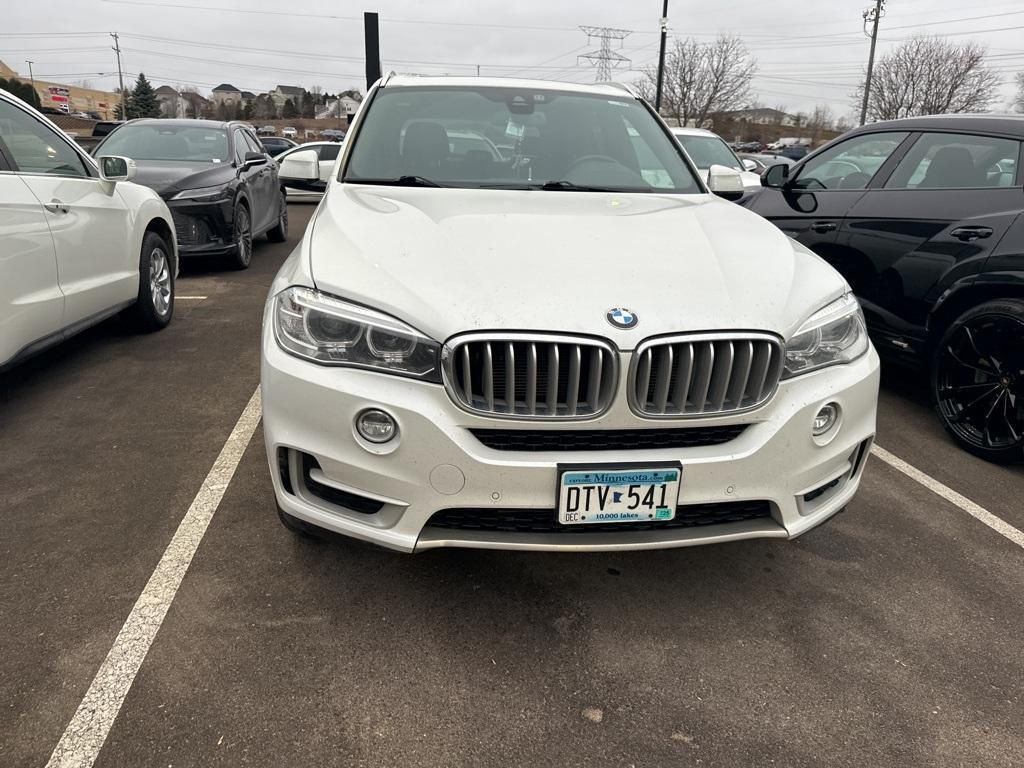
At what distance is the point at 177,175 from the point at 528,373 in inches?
271

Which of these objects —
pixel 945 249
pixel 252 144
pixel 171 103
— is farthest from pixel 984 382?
pixel 171 103

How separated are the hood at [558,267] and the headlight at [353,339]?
0.04 m

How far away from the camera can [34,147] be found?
4180 millimetres

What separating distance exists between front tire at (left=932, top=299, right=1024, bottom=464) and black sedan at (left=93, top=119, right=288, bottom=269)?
645 centimetres

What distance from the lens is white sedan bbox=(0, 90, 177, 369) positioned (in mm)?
3668

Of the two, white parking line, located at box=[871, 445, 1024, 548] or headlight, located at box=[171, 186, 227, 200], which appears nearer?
white parking line, located at box=[871, 445, 1024, 548]

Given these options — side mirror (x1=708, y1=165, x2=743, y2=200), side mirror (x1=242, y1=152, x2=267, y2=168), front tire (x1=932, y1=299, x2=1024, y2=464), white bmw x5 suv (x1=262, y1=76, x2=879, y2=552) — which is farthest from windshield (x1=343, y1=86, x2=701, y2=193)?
side mirror (x1=242, y1=152, x2=267, y2=168)

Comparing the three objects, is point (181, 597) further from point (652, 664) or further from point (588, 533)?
point (652, 664)

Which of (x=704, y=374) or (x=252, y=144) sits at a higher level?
(x=252, y=144)

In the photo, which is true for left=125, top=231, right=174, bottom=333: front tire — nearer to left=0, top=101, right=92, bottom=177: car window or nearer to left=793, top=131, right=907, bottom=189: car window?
left=0, top=101, right=92, bottom=177: car window

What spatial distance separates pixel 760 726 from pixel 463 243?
5.45 feet

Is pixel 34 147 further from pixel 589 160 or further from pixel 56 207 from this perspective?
pixel 589 160

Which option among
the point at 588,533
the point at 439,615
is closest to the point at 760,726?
the point at 588,533

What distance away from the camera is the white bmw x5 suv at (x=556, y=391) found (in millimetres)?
2039
